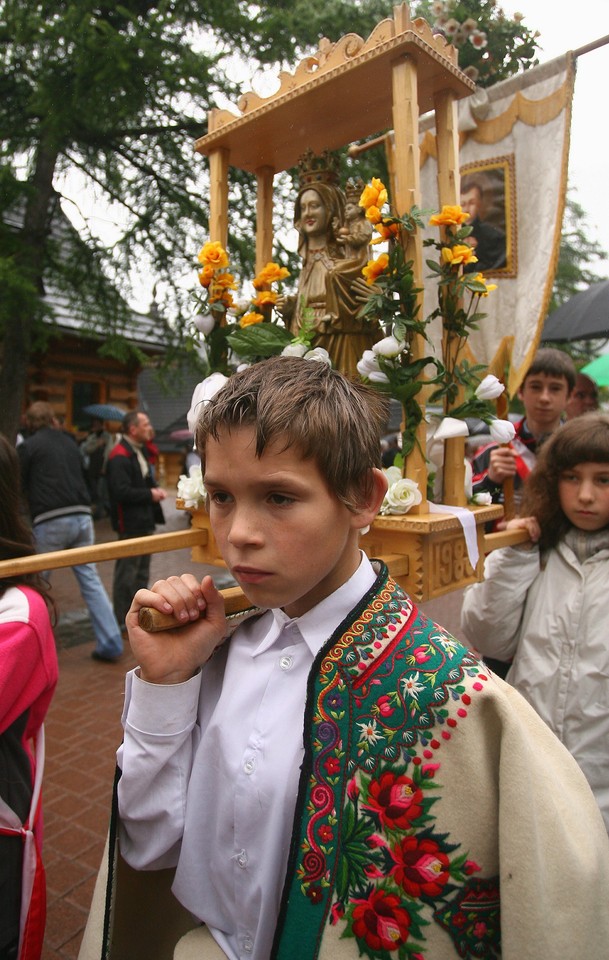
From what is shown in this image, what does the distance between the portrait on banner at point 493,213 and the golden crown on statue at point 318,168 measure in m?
0.58

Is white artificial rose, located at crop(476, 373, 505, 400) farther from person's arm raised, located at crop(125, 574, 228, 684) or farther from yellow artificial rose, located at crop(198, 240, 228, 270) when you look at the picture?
person's arm raised, located at crop(125, 574, 228, 684)

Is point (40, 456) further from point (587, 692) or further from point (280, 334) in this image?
point (587, 692)

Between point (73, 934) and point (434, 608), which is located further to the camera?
point (434, 608)

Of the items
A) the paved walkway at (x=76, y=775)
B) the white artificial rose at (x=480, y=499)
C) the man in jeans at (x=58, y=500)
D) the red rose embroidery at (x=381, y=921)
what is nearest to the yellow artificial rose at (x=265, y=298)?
the white artificial rose at (x=480, y=499)

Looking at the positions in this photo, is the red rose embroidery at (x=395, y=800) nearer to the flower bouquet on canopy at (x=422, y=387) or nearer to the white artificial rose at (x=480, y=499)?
the flower bouquet on canopy at (x=422, y=387)

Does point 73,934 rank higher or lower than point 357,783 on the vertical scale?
lower

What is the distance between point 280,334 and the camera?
2.36m

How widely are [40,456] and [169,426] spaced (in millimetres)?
15787

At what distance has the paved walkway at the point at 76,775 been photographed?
248 cm

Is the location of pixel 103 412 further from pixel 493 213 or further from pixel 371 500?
pixel 371 500

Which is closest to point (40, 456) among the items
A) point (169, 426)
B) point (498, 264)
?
point (498, 264)

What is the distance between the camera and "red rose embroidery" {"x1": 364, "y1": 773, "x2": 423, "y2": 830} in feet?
2.99

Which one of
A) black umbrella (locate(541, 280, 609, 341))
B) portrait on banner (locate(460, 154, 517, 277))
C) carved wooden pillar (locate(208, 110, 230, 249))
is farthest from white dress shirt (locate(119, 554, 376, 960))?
black umbrella (locate(541, 280, 609, 341))

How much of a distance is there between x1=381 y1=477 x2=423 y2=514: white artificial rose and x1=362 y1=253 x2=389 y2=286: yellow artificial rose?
25.9 inches
